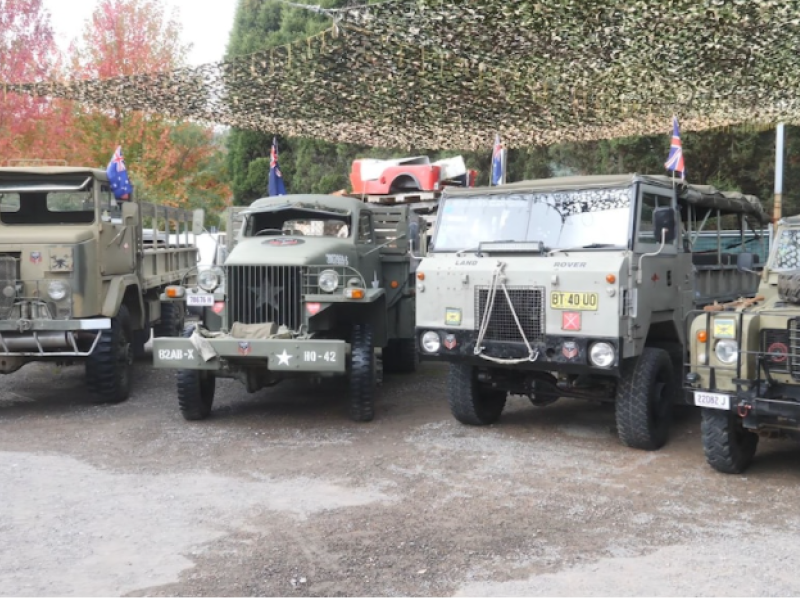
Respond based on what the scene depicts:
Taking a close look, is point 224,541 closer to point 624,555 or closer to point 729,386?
point 624,555

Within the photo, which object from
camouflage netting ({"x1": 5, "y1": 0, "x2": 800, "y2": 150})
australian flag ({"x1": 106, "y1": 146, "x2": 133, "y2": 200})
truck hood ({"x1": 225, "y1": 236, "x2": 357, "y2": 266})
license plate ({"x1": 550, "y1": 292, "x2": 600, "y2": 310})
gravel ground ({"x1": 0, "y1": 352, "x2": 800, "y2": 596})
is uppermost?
camouflage netting ({"x1": 5, "y1": 0, "x2": 800, "y2": 150})

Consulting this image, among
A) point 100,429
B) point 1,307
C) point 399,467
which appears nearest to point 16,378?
point 1,307

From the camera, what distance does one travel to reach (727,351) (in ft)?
20.5

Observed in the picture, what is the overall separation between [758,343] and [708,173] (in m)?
12.1

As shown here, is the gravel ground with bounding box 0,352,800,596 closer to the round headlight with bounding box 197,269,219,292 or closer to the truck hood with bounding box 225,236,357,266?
the round headlight with bounding box 197,269,219,292

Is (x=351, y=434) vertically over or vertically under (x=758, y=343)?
under

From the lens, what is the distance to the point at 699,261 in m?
8.64

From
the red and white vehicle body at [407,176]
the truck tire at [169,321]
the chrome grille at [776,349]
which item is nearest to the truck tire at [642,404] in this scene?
the chrome grille at [776,349]

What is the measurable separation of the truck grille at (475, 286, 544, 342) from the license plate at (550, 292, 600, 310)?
0.12m

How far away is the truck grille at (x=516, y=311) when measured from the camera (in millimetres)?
7219

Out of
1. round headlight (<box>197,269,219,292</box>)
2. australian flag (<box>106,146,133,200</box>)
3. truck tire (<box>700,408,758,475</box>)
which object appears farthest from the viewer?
australian flag (<box>106,146,133,200</box>)

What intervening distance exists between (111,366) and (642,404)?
5308mm

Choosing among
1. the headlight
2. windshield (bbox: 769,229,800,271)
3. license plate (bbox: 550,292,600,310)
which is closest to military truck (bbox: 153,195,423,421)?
license plate (bbox: 550,292,600,310)

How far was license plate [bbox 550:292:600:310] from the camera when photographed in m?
6.94
